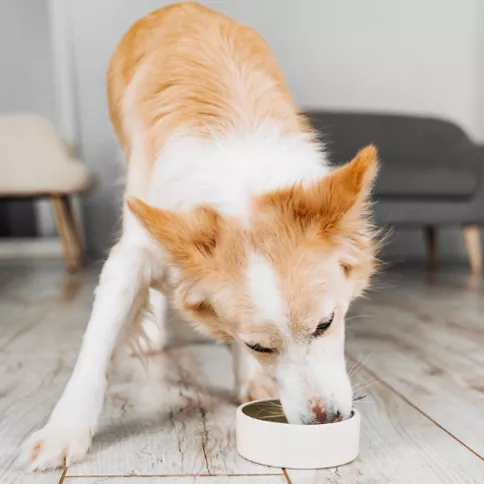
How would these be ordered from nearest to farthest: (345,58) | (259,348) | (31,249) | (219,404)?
1. (259,348)
2. (219,404)
3. (345,58)
4. (31,249)

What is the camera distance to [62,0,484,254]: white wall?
509cm

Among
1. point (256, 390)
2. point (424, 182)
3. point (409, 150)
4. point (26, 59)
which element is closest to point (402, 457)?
point (256, 390)

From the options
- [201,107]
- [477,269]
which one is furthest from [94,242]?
[201,107]

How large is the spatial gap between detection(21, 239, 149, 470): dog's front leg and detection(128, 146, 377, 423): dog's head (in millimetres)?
189

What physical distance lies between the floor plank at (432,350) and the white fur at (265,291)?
1.52 ft

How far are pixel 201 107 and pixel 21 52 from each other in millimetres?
5286

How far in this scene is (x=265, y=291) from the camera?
1.16m

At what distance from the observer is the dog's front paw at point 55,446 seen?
1.19 m

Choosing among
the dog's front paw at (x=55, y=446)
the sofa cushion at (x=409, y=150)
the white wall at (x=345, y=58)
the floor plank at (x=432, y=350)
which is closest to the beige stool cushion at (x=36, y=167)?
the white wall at (x=345, y=58)

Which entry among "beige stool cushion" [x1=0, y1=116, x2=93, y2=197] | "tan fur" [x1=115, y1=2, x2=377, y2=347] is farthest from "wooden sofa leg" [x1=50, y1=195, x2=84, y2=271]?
"tan fur" [x1=115, y1=2, x2=377, y2=347]

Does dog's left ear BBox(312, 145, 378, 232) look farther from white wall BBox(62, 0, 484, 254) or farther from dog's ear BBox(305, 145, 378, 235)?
white wall BBox(62, 0, 484, 254)

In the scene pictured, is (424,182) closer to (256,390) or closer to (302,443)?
(256,390)

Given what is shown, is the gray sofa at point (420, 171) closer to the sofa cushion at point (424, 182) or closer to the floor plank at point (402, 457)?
the sofa cushion at point (424, 182)

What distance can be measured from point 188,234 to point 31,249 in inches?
176
